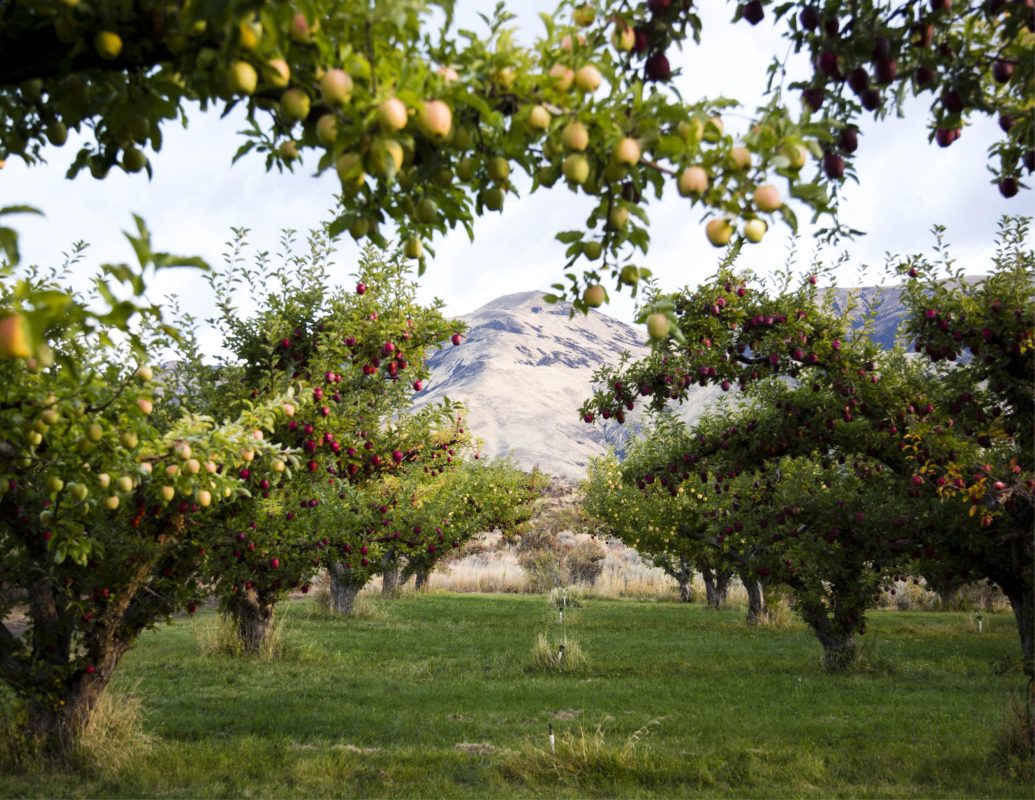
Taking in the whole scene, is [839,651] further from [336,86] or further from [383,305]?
[336,86]

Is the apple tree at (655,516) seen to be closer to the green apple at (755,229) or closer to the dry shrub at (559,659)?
the dry shrub at (559,659)

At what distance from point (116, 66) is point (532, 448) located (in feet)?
430

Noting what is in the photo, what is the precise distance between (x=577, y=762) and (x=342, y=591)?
59.4ft

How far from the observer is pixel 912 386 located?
8281 millimetres

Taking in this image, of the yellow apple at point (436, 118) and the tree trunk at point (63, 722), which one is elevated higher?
the yellow apple at point (436, 118)

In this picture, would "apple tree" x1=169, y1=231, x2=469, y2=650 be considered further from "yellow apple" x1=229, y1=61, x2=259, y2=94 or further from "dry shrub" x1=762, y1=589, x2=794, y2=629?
"dry shrub" x1=762, y1=589, x2=794, y2=629

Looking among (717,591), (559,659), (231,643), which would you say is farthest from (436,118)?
(717,591)

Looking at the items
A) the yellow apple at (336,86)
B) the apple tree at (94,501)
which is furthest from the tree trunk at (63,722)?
the yellow apple at (336,86)

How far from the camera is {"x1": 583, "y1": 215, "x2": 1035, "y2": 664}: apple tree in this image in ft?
24.6

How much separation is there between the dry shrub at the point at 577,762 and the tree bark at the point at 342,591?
17.0 meters

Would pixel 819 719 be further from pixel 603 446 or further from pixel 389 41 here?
pixel 603 446

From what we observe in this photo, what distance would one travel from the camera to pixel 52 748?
7.61m

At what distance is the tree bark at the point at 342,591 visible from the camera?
80.0 ft

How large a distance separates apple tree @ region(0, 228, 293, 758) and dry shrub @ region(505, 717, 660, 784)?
3.54 m
